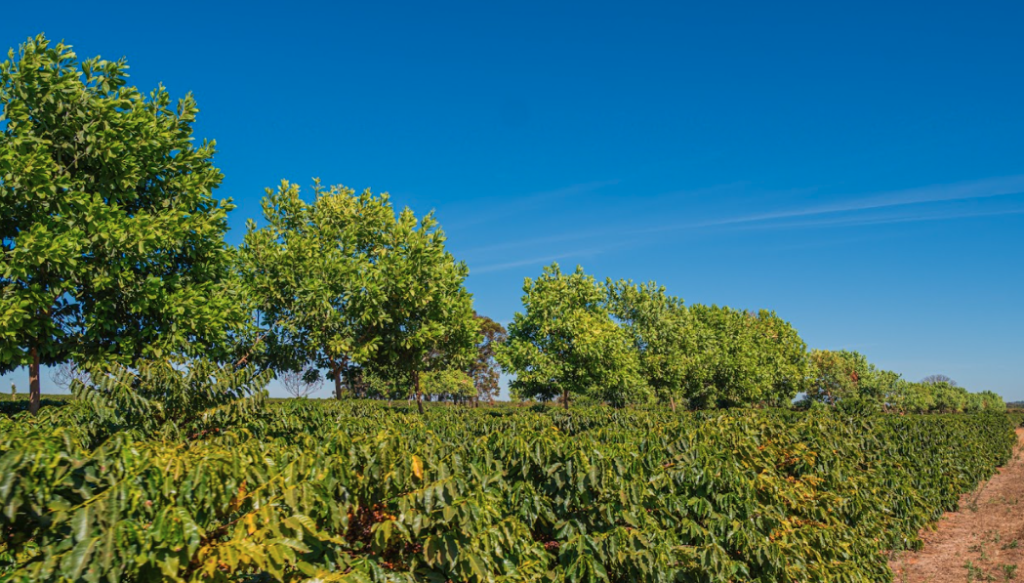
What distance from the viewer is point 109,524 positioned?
233 centimetres

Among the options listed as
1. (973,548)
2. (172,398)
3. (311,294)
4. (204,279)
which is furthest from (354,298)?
(973,548)

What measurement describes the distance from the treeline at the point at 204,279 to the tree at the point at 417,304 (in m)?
0.07

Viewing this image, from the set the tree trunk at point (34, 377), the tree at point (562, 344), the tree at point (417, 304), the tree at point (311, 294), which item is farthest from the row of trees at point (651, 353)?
the tree trunk at point (34, 377)

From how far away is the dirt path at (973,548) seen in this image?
798cm

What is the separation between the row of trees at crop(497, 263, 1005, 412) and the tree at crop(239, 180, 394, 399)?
8.09m

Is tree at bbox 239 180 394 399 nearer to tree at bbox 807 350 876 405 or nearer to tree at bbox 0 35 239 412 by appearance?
tree at bbox 0 35 239 412

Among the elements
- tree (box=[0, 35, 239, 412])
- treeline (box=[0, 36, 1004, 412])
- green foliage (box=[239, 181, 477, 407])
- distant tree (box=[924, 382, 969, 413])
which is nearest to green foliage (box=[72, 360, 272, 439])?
treeline (box=[0, 36, 1004, 412])

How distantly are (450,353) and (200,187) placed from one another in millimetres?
10549

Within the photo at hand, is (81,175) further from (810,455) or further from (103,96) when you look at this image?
(810,455)

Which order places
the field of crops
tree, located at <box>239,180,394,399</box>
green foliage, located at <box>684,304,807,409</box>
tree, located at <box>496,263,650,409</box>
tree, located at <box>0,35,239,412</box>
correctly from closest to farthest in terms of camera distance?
the field of crops < tree, located at <box>0,35,239,412</box> < tree, located at <box>239,180,394,399</box> < tree, located at <box>496,263,650,409</box> < green foliage, located at <box>684,304,807,409</box>

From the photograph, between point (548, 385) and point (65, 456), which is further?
point (548, 385)

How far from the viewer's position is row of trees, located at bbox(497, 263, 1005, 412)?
25.3 metres

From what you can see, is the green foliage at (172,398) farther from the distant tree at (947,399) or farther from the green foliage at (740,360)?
the distant tree at (947,399)

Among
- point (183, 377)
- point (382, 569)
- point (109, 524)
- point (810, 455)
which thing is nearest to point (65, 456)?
point (109, 524)
